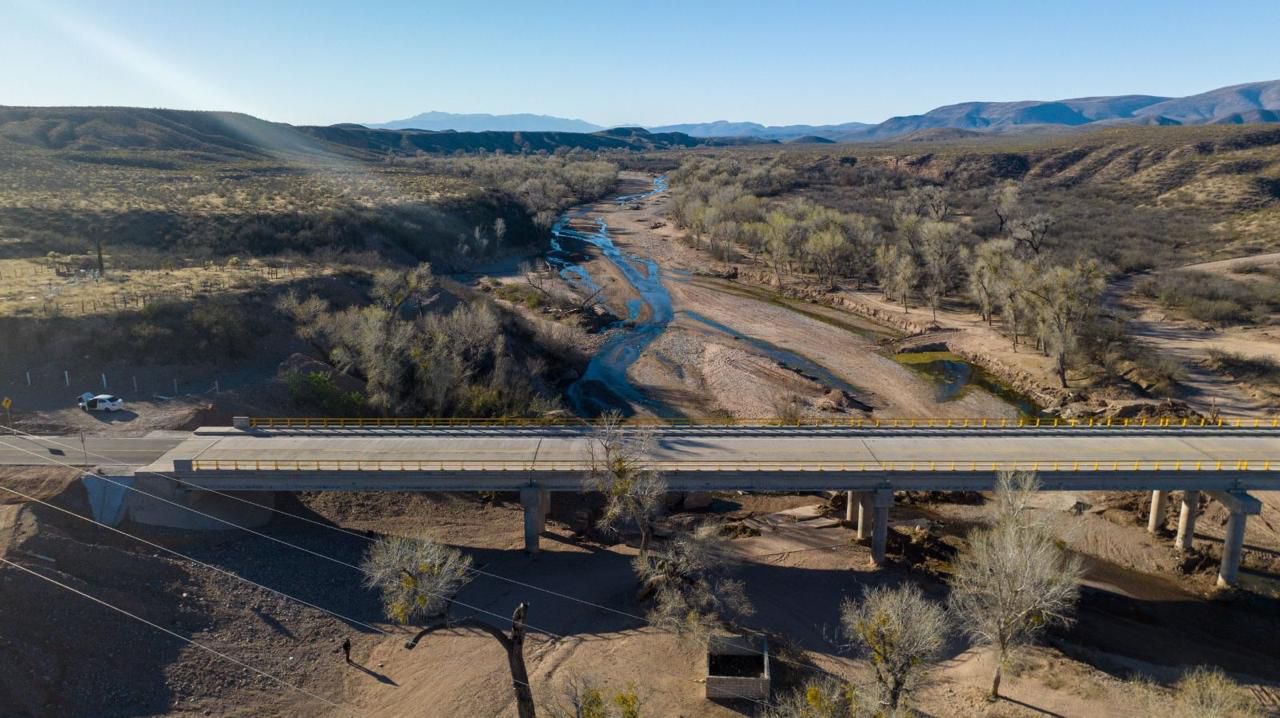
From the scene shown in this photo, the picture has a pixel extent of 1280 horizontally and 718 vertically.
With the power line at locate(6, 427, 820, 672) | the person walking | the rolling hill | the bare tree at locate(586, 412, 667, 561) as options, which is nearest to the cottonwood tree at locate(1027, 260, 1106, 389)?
the bare tree at locate(586, 412, 667, 561)

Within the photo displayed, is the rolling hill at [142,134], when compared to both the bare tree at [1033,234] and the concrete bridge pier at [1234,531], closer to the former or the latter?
the bare tree at [1033,234]

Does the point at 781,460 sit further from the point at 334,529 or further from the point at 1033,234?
the point at 1033,234

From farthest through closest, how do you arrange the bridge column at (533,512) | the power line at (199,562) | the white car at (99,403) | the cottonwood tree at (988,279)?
the cottonwood tree at (988,279), the white car at (99,403), the bridge column at (533,512), the power line at (199,562)

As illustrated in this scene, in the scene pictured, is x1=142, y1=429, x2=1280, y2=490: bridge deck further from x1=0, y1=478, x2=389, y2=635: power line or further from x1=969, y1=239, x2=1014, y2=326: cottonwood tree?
x1=969, y1=239, x2=1014, y2=326: cottonwood tree

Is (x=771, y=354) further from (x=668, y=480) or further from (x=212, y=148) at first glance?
(x=212, y=148)

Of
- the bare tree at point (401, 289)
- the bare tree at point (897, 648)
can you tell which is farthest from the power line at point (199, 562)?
the bare tree at point (401, 289)

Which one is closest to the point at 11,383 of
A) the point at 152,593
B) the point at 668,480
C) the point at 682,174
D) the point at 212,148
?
the point at 152,593
